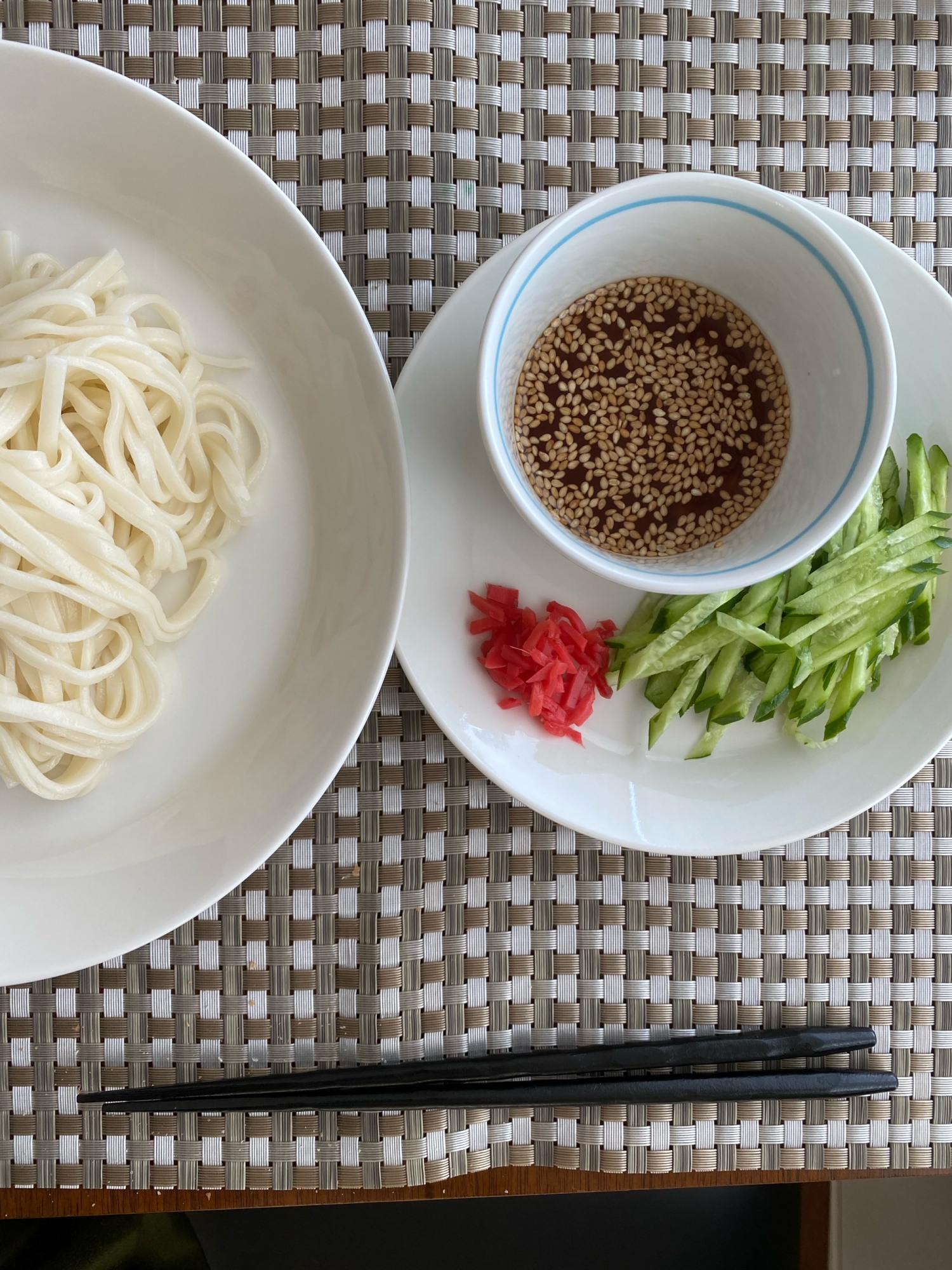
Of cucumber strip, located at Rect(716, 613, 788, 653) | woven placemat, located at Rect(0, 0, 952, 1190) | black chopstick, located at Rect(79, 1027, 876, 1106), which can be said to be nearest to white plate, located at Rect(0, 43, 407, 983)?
woven placemat, located at Rect(0, 0, 952, 1190)

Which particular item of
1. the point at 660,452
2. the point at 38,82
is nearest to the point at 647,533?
the point at 660,452

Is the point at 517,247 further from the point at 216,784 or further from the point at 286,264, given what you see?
the point at 216,784

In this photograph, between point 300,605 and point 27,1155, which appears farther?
point 27,1155

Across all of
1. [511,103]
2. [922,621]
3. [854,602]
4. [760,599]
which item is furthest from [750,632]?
[511,103]

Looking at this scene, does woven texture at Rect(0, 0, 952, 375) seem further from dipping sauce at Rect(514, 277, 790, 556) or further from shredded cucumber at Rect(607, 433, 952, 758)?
shredded cucumber at Rect(607, 433, 952, 758)

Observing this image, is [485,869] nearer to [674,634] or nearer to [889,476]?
[674,634]

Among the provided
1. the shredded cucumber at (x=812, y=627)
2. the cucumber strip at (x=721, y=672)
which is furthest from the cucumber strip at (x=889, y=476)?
the cucumber strip at (x=721, y=672)
